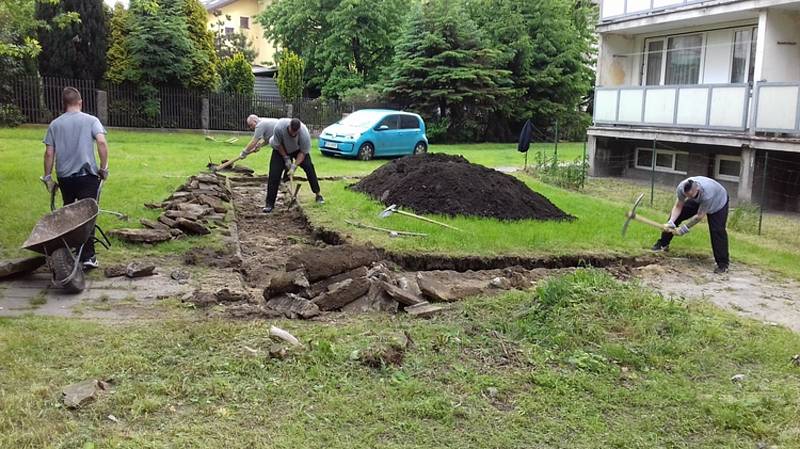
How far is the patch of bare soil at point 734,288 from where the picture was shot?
722cm

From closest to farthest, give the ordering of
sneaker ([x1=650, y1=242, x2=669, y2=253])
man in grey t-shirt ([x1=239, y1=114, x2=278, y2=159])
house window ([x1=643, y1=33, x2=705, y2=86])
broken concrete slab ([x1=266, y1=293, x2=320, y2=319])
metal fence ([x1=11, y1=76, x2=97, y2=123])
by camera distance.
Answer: broken concrete slab ([x1=266, y1=293, x2=320, y2=319])
sneaker ([x1=650, y1=242, x2=669, y2=253])
man in grey t-shirt ([x1=239, y1=114, x2=278, y2=159])
house window ([x1=643, y1=33, x2=705, y2=86])
metal fence ([x1=11, y1=76, x2=97, y2=123])

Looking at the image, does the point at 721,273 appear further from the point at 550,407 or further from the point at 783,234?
the point at 550,407

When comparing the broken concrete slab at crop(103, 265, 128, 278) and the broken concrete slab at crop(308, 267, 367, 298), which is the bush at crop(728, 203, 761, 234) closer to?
the broken concrete slab at crop(308, 267, 367, 298)

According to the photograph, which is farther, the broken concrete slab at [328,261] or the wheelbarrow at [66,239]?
the broken concrete slab at [328,261]

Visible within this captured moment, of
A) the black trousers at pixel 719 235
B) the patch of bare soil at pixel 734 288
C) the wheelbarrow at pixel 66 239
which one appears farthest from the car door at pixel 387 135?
the wheelbarrow at pixel 66 239

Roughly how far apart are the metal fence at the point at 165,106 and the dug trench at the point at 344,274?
16845 mm

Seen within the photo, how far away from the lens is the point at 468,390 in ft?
15.0

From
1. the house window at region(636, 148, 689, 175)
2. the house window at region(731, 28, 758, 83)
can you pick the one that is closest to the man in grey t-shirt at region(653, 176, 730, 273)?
the house window at region(731, 28, 758, 83)

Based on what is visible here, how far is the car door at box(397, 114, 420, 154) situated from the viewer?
2229 cm

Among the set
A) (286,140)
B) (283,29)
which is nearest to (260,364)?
(286,140)

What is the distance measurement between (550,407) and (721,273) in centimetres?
562

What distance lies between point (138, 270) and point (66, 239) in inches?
34.2

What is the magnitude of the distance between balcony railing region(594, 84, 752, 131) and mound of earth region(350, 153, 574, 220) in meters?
6.51

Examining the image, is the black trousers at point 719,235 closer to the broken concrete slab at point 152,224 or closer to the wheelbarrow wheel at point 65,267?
the broken concrete slab at point 152,224
